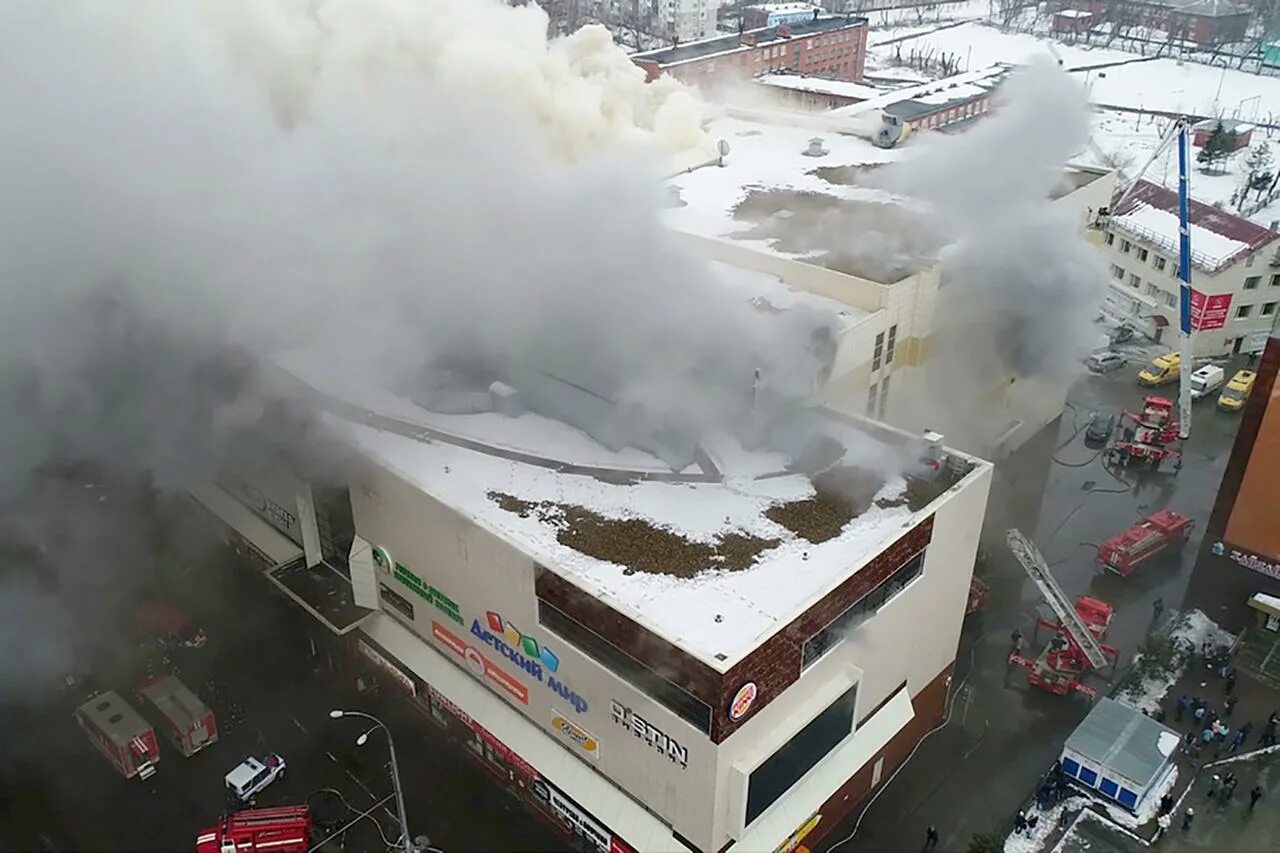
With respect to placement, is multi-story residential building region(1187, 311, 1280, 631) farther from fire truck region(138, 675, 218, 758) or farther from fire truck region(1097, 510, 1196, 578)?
fire truck region(138, 675, 218, 758)

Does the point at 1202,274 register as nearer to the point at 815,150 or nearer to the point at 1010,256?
the point at 815,150

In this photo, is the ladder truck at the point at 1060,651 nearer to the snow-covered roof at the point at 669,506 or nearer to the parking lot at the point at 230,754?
the snow-covered roof at the point at 669,506

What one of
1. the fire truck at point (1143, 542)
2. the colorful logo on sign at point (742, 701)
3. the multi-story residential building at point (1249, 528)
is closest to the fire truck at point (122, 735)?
the colorful logo on sign at point (742, 701)

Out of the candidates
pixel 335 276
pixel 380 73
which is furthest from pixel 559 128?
pixel 335 276

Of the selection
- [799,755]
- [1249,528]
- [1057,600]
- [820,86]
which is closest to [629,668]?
[799,755]

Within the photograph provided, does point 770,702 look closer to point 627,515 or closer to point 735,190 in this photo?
point 627,515
